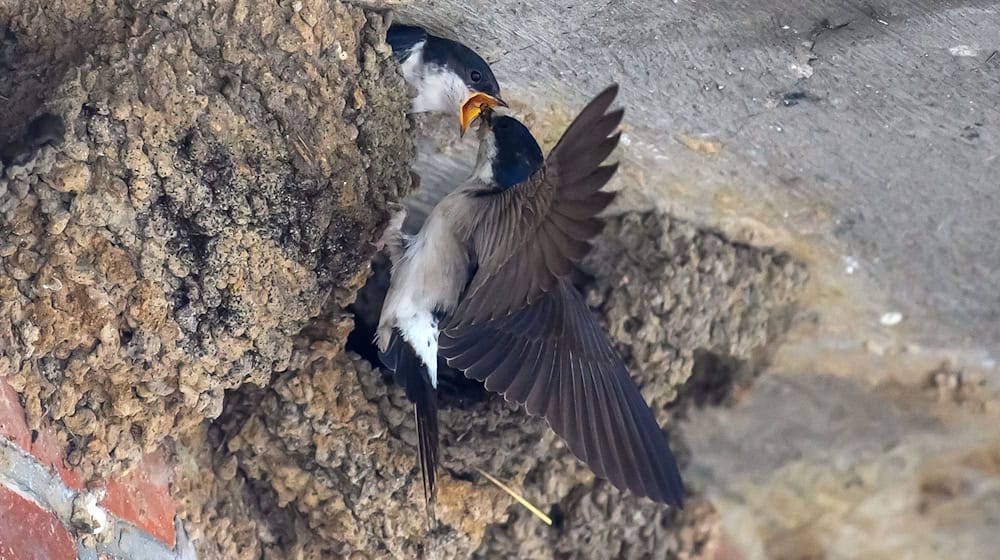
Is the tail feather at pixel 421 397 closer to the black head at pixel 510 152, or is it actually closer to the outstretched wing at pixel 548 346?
the outstretched wing at pixel 548 346

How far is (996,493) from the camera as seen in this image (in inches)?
138

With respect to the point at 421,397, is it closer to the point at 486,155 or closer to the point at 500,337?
the point at 500,337

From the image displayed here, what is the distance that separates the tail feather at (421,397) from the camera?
2.56m

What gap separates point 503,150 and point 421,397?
1.65 feet

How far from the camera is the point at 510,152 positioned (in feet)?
8.73

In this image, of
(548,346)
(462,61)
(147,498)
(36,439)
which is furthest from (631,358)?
(36,439)

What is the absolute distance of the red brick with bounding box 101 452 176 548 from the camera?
2248mm

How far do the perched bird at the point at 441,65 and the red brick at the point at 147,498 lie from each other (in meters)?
0.86

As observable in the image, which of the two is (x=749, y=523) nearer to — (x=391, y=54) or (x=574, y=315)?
(x=574, y=315)

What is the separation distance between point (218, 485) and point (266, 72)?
781 millimetres

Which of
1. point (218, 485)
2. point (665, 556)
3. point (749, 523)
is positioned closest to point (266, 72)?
point (218, 485)

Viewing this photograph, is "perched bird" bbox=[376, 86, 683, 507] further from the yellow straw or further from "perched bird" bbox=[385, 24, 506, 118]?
the yellow straw

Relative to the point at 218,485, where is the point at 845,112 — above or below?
above

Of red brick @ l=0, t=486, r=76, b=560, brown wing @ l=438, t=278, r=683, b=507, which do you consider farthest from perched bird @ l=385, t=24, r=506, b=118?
red brick @ l=0, t=486, r=76, b=560
